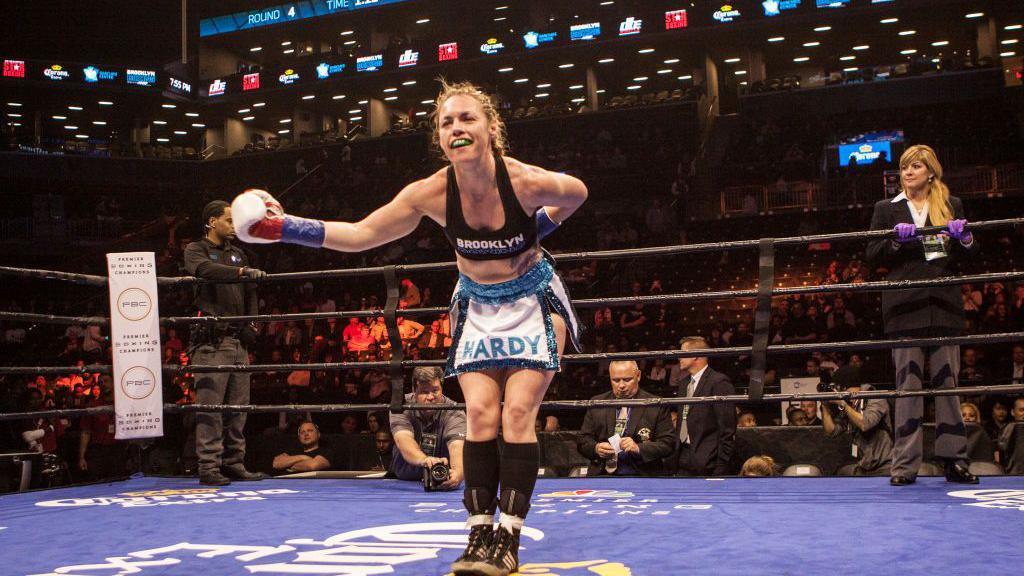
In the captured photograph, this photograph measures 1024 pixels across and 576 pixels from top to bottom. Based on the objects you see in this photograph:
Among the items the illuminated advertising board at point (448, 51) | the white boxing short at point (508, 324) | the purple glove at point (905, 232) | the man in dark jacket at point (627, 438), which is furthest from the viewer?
the illuminated advertising board at point (448, 51)

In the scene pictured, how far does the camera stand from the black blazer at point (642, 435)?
13.5ft

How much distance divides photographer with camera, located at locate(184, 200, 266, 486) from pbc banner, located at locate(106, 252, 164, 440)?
0.21 meters

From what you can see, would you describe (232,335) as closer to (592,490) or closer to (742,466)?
(592,490)

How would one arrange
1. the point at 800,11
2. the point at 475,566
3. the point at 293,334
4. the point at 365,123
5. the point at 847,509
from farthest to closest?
the point at 365,123 < the point at 800,11 < the point at 293,334 < the point at 847,509 < the point at 475,566

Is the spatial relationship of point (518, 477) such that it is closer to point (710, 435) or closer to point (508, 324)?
point (508, 324)

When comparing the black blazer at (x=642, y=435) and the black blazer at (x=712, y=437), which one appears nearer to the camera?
the black blazer at (x=642, y=435)

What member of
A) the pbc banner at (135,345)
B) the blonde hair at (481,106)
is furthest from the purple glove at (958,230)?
the pbc banner at (135,345)

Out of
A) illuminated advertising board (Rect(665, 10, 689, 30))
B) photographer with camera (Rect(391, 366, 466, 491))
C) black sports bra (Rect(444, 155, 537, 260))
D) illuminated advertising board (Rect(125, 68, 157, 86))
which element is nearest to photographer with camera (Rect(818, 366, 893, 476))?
photographer with camera (Rect(391, 366, 466, 491))

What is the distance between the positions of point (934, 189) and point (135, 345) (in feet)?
11.8

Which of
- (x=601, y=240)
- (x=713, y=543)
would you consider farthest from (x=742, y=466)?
(x=601, y=240)

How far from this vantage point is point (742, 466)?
14.9 feet

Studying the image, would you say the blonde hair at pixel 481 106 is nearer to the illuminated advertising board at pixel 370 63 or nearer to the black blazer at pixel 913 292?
the black blazer at pixel 913 292

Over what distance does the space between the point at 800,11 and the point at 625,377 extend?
1764cm

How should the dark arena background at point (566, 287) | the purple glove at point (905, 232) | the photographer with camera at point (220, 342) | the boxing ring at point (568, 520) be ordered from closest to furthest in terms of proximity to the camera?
the boxing ring at point (568, 520) < the dark arena background at point (566, 287) < the purple glove at point (905, 232) < the photographer with camera at point (220, 342)
